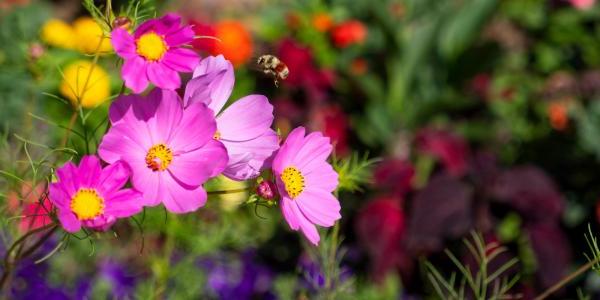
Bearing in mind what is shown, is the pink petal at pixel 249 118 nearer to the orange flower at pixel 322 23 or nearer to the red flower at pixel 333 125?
the red flower at pixel 333 125

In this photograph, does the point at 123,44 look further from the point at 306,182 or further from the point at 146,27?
the point at 306,182

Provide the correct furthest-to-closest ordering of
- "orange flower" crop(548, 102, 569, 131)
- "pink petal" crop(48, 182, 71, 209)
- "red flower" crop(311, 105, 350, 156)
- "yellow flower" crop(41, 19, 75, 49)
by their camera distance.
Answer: "orange flower" crop(548, 102, 569, 131) < "red flower" crop(311, 105, 350, 156) < "yellow flower" crop(41, 19, 75, 49) < "pink petal" crop(48, 182, 71, 209)

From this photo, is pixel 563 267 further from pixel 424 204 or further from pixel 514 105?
pixel 514 105

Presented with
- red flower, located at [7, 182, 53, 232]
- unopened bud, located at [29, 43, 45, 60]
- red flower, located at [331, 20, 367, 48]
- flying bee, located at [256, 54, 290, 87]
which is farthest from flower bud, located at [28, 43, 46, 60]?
red flower, located at [331, 20, 367, 48]

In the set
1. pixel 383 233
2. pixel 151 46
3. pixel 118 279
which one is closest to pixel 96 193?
pixel 151 46

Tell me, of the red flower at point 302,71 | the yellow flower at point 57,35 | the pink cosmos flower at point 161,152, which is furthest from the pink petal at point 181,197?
the red flower at point 302,71

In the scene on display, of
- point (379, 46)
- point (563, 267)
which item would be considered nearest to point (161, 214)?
point (563, 267)

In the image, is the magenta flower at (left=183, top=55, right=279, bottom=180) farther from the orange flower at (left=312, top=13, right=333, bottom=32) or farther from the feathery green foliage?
the orange flower at (left=312, top=13, right=333, bottom=32)
